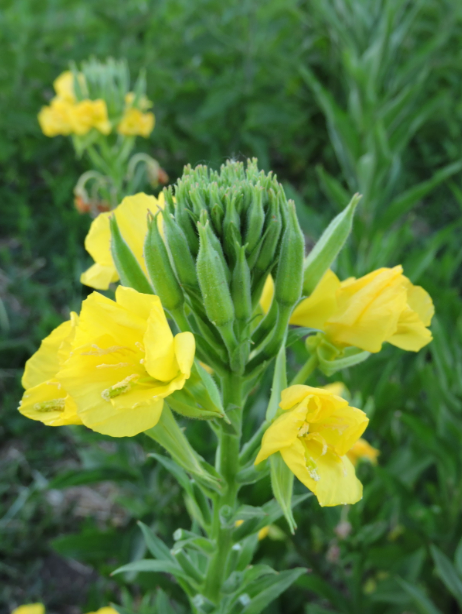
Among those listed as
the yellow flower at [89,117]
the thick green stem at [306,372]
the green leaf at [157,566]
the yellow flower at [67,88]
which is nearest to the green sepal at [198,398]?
the thick green stem at [306,372]

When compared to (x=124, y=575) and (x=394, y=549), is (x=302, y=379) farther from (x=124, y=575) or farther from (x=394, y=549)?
(x=124, y=575)

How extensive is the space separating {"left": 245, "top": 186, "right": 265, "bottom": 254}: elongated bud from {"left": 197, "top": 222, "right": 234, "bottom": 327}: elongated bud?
2.8 inches

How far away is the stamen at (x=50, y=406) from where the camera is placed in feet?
2.88

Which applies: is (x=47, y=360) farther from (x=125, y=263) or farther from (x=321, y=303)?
(x=321, y=303)

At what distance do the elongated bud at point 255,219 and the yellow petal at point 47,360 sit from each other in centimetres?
35

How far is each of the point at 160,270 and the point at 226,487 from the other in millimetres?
448

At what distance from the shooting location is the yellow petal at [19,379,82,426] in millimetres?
848

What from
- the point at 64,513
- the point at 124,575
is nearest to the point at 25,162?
the point at 64,513

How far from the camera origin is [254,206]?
0.87m

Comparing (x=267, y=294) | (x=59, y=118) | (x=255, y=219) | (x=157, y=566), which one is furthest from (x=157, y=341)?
(x=59, y=118)

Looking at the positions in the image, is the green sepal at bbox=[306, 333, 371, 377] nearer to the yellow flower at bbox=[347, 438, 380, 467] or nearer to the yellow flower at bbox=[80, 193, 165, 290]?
the yellow flower at bbox=[80, 193, 165, 290]

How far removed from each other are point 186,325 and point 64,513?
2.08 metres

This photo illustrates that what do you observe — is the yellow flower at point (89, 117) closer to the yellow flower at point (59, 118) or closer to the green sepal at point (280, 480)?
the yellow flower at point (59, 118)

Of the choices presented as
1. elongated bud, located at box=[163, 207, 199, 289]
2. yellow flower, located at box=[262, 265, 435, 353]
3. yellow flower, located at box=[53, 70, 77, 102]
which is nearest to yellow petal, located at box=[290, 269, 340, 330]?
yellow flower, located at box=[262, 265, 435, 353]
